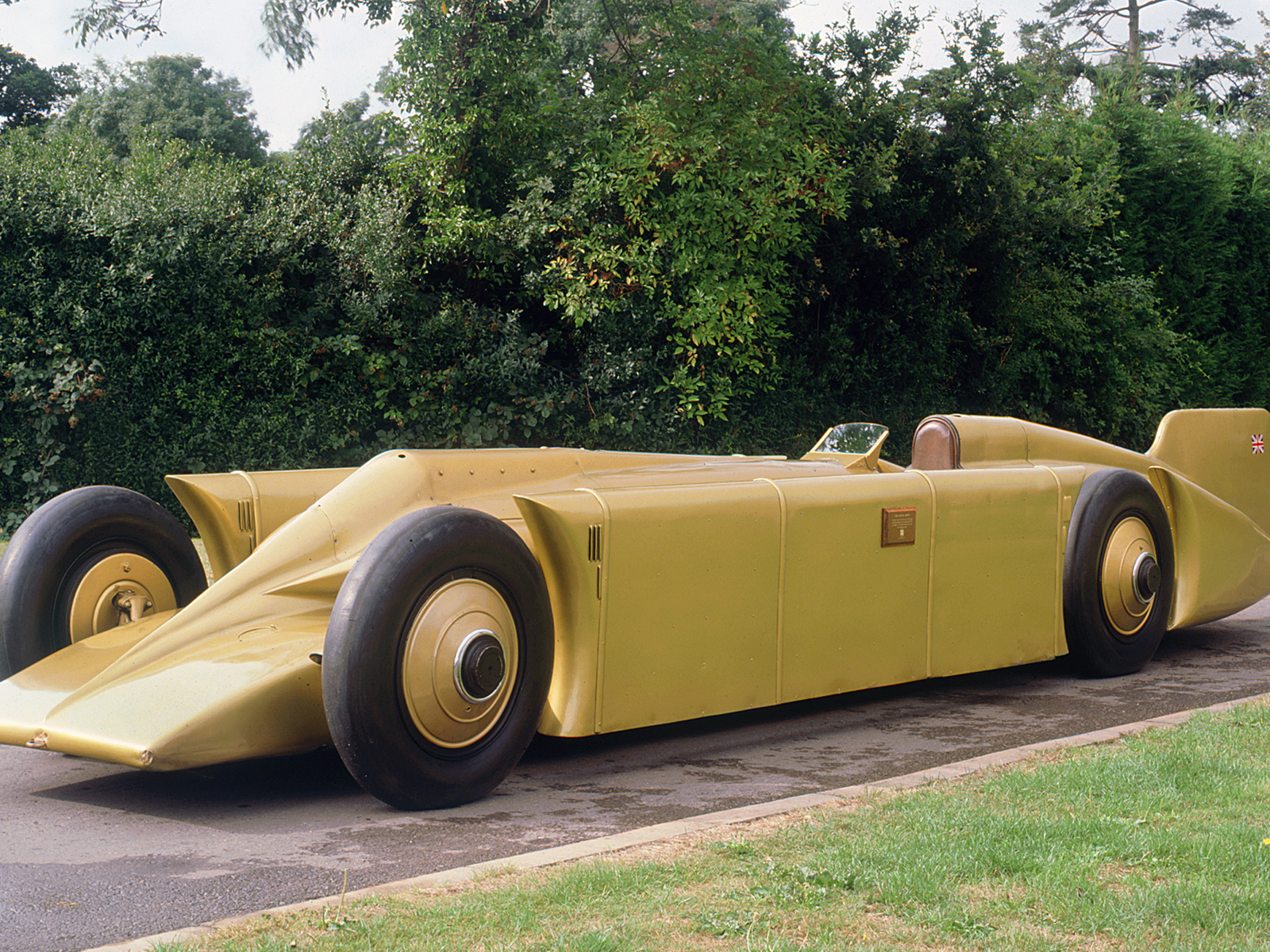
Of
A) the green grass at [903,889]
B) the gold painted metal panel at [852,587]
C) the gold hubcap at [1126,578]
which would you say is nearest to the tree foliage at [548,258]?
the gold hubcap at [1126,578]

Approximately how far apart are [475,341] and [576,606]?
907 cm

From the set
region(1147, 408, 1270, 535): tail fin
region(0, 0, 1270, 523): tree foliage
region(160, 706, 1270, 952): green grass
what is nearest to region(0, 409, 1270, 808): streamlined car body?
region(1147, 408, 1270, 535): tail fin

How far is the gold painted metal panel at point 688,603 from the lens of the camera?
4.97 meters

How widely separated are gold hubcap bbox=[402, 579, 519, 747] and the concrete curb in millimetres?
657

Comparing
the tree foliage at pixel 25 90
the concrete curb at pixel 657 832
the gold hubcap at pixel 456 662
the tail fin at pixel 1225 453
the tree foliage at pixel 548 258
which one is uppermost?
the tree foliage at pixel 25 90

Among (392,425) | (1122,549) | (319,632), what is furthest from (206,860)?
(392,425)

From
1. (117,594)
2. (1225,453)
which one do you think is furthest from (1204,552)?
(117,594)

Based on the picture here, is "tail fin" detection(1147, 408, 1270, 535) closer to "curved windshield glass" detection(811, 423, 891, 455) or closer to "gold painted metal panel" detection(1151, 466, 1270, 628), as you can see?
"gold painted metal panel" detection(1151, 466, 1270, 628)

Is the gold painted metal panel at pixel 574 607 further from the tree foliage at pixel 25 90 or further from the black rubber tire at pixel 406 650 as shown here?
the tree foliage at pixel 25 90

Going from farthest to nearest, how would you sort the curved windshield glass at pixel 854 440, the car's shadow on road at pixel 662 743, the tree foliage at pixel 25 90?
the tree foliage at pixel 25 90 → the curved windshield glass at pixel 854 440 → the car's shadow on road at pixel 662 743

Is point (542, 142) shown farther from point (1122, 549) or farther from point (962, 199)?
point (1122, 549)

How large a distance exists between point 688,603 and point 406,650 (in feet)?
4.61

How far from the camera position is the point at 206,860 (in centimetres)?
384

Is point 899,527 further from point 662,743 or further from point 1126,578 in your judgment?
point 1126,578
